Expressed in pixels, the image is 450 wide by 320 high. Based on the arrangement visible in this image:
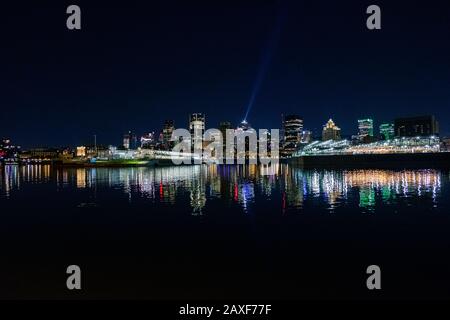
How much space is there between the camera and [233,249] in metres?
13.5

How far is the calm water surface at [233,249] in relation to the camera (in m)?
9.93

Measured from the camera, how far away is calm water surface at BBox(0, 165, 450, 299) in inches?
391

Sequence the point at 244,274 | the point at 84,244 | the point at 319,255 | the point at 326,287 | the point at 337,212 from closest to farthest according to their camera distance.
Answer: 1. the point at 326,287
2. the point at 244,274
3. the point at 319,255
4. the point at 84,244
5. the point at 337,212

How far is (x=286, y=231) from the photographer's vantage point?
1616cm

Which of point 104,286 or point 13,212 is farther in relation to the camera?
point 13,212

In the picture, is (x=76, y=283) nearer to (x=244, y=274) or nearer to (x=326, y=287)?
(x=244, y=274)

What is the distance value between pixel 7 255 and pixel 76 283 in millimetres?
4913
